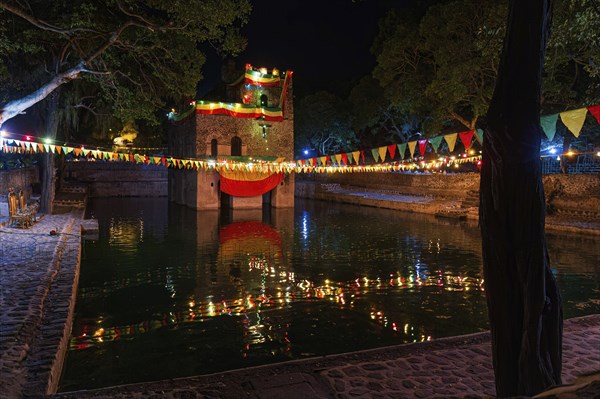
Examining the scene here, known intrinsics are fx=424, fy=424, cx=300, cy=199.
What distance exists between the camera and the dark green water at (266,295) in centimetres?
653

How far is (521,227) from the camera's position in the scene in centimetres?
361

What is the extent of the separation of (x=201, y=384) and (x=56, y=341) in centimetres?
242

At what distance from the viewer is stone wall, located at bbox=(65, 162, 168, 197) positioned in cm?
3666

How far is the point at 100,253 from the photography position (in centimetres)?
1369

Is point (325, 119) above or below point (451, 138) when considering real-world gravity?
above

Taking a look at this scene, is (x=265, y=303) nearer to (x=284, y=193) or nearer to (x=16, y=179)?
(x=16, y=179)

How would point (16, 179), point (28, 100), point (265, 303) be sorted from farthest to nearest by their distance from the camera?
1. point (16, 179)
2. point (28, 100)
3. point (265, 303)

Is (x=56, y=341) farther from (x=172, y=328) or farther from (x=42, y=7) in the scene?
(x=42, y=7)

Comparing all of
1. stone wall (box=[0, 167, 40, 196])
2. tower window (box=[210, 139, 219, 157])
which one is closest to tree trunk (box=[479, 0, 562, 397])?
stone wall (box=[0, 167, 40, 196])

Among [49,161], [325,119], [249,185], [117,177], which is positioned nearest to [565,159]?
[249,185]

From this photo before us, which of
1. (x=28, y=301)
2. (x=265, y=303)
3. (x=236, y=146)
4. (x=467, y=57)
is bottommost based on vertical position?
(x=265, y=303)

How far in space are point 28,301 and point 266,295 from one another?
4.53 meters

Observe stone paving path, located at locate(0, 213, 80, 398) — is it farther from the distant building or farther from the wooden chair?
the distant building

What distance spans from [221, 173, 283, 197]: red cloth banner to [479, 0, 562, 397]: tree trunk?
955 inches
